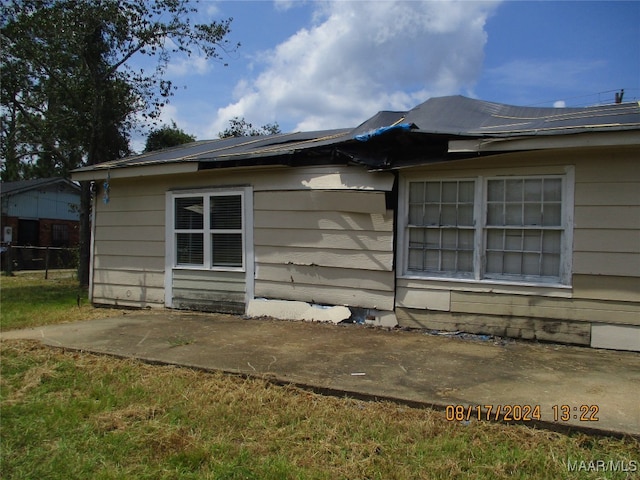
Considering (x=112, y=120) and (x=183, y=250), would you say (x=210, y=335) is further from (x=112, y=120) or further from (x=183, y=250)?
(x=112, y=120)

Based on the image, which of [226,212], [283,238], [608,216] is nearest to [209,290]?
[226,212]

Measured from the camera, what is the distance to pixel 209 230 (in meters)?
7.66

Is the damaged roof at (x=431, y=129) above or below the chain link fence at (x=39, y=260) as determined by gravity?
above

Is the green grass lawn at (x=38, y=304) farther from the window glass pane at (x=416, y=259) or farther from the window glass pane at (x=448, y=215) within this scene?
the window glass pane at (x=448, y=215)

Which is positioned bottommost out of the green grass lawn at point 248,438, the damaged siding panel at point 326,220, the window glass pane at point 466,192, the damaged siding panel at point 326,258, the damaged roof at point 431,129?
the green grass lawn at point 248,438

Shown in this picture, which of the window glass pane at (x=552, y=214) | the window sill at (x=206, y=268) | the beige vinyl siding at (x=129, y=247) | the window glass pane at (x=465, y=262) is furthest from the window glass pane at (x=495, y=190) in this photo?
the beige vinyl siding at (x=129, y=247)

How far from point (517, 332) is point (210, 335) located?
12.7ft

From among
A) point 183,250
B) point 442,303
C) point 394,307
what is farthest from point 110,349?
point 442,303

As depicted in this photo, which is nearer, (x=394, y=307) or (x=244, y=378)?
(x=244, y=378)

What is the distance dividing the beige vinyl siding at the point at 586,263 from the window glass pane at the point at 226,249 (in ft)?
12.2

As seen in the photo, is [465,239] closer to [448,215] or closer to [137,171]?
[448,215]

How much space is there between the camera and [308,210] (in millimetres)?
6828

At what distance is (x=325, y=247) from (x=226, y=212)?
76.8 inches

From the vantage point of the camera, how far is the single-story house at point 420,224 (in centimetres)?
516
